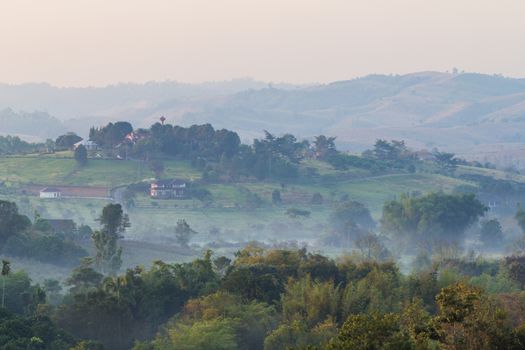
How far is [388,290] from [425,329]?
23135mm

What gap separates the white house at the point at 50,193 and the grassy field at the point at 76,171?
128 cm

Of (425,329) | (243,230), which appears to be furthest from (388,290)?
(243,230)

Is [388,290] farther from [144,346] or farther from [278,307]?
[144,346]

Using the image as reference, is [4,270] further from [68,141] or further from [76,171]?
[68,141]

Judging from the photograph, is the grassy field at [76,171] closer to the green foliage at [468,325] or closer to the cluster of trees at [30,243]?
the cluster of trees at [30,243]

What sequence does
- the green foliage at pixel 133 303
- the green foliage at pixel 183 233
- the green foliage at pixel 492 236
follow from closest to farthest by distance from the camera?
1. the green foliage at pixel 133 303
2. the green foliage at pixel 183 233
3. the green foliage at pixel 492 236

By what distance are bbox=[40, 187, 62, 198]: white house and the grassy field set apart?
1279 millimetres

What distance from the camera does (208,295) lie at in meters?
53.1

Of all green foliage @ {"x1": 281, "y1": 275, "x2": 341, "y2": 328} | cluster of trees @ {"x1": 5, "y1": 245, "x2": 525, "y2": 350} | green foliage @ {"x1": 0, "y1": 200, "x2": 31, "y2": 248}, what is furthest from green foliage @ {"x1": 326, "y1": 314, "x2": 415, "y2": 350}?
green foliage @ {"x1": 0, "y1": 200, "x2": 31, "y2": 248}

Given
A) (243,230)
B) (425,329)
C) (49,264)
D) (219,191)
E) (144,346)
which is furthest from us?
(219,191)

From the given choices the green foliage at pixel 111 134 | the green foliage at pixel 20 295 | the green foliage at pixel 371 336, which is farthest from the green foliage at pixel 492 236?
the green foliage at pixel 371 336

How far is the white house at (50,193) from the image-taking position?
128m

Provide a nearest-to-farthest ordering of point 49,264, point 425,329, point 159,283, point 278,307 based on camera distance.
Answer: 1. point 425,329
2. point 278,307
3. point 159,283
4. point 49,264

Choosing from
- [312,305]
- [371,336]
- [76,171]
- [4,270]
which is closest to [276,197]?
[76,171]
